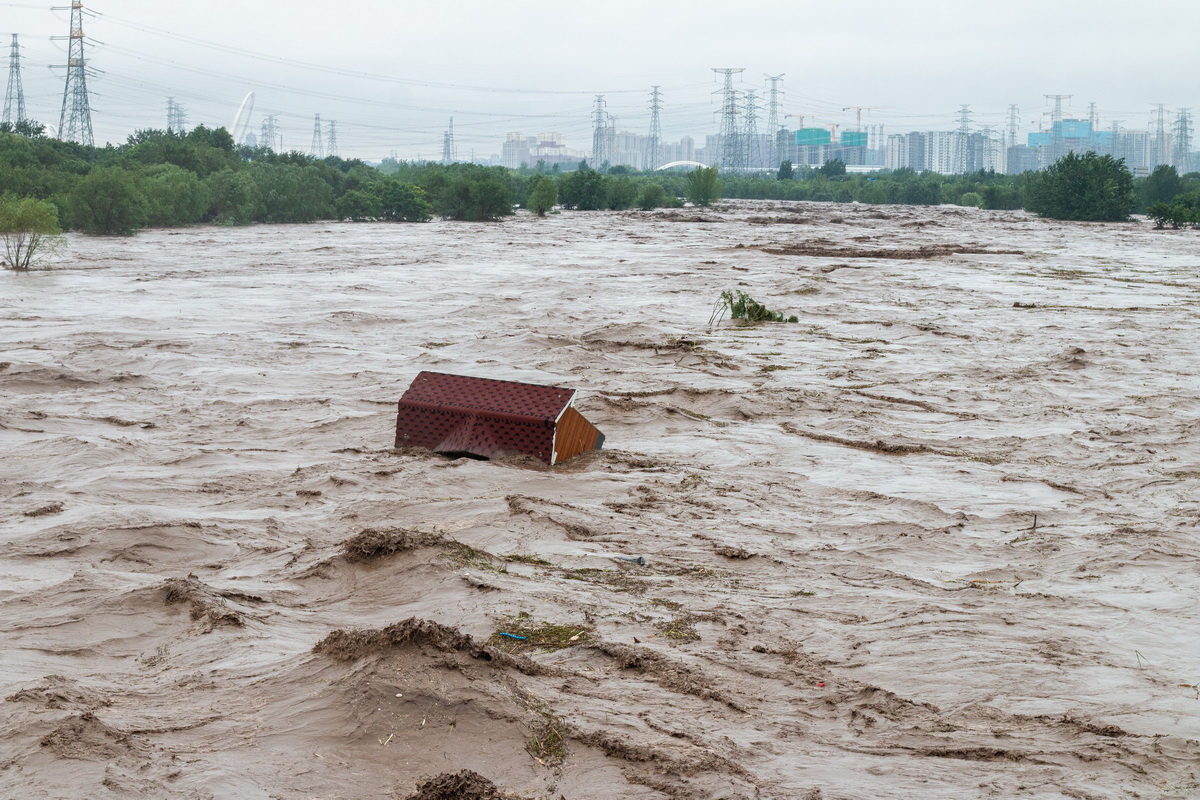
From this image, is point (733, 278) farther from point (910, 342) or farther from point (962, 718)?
point (962, 718)

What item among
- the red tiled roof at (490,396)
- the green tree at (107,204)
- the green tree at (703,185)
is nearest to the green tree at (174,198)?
the green tree at (107,204)

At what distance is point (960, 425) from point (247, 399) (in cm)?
695

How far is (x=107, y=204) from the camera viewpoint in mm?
36531

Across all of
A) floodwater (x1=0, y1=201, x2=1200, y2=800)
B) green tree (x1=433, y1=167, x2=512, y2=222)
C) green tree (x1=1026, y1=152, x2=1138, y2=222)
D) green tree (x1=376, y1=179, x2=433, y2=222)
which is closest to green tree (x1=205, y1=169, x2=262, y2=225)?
green tree (x1=376, y1=179, x2=433, y2=222)

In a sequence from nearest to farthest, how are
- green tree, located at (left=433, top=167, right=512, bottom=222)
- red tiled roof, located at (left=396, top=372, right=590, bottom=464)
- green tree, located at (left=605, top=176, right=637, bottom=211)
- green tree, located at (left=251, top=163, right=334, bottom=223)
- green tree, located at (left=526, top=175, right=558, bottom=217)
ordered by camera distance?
red tiled roof, located at (left=396, top=372, right=590, bottom=464), green tree, located at (left=251, top=163, right=334, bottom=223), green tree, located at (left=433, top=167, right=512, bottom=222), green tree, located at (left=526, top=175, right=558, bottom=217), green tree, located at (left=605, top=176, right=637, bottom=211)

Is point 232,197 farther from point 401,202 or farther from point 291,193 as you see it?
point 401,202

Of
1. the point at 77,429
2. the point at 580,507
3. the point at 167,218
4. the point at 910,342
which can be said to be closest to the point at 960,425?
the point at 580,507

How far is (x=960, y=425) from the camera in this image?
1038 cm

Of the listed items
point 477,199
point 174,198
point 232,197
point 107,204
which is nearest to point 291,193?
point 232,197

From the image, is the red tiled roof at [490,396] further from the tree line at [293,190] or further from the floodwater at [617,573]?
the tree line at [293,190]

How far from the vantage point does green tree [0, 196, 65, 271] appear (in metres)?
24.6

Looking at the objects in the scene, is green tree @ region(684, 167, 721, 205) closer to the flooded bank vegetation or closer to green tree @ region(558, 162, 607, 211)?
the flooded bank vegetation

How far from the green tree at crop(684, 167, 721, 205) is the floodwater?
58378 millimetres

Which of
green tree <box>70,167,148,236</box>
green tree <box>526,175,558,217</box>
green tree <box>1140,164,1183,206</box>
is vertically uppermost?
green tree <box>1140,164,1183,206</box>
